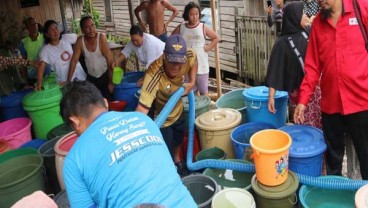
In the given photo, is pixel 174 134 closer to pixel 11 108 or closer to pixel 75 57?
pixel 75 57

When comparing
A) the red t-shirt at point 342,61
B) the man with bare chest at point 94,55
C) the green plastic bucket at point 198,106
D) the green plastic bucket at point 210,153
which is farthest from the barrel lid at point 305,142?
the man with bare chest at point 94,55

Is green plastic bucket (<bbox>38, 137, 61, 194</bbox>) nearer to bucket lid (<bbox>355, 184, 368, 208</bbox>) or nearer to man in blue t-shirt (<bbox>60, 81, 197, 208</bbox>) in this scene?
man in blue t-shirt (<bbox>60, 81, 197, 208</bbox>)

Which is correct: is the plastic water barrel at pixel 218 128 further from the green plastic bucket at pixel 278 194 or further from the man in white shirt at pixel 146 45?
the man in white shirt at pixel 146 45

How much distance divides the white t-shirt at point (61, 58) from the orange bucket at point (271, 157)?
3193 millimetres

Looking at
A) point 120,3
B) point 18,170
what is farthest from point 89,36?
point 120,3

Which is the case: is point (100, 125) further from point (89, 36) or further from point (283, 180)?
point (89, 36)

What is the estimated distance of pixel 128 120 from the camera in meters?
1.94

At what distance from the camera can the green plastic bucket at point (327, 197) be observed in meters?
2.95

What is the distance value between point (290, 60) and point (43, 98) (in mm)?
3026

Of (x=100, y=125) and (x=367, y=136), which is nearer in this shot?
(x=100, y=125)

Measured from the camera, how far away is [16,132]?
13.7 feet

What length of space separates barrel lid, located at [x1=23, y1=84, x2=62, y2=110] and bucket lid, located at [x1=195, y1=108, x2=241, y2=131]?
1.86 meters

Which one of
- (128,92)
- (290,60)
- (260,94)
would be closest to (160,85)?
(260,94)

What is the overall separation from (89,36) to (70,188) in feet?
11.5
